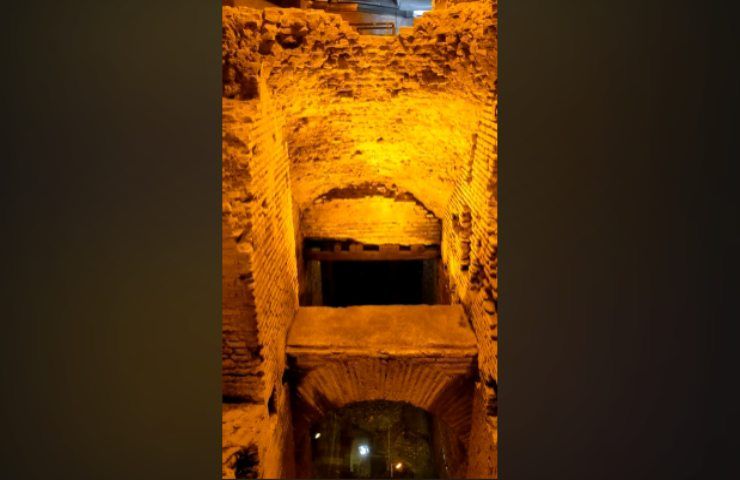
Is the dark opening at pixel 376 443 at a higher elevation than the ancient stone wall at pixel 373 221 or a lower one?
lower

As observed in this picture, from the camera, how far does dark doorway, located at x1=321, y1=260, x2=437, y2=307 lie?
9852mm

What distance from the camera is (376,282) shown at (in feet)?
33.0

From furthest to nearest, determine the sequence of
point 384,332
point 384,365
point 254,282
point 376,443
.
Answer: point 376,443, point 384,332, point 384,365, point 254,282

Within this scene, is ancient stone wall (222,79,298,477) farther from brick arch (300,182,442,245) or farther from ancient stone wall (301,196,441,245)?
ancient stone wall (301,196,441,245)

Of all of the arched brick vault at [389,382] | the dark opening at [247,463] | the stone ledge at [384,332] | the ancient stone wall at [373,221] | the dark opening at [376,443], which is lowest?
the dark opening at [376,443]

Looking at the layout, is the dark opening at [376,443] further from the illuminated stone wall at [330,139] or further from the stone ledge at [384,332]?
the illuminated stone wall at [330,139]

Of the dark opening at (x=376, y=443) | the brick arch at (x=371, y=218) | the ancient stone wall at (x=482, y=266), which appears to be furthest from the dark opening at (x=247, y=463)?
the dark opening at (x=376, y=443)

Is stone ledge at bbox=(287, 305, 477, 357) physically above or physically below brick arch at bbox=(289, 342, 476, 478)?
above

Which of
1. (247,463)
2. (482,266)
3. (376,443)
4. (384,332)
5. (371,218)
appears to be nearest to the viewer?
(247,463)

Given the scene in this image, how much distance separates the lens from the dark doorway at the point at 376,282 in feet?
32.3

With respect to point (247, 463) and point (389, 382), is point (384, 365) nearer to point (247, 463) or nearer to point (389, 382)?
point (389, 382)

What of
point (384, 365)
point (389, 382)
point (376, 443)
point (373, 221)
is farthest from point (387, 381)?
point (376, 443)

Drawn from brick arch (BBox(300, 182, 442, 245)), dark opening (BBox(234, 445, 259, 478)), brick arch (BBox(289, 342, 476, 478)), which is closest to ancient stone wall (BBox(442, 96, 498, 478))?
brick arch (BBox(289, 342, 476, 478))
